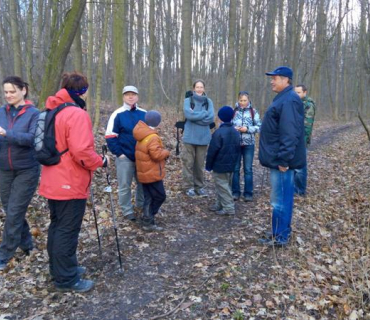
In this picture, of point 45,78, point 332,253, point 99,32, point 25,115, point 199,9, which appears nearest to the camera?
point 25,115

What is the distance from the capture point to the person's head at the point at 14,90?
419cm

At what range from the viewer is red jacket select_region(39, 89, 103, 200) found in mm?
3570

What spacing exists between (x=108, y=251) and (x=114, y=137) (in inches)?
69.3

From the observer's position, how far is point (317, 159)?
1215 centimetres

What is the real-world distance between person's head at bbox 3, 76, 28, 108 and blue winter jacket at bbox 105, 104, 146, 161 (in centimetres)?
144

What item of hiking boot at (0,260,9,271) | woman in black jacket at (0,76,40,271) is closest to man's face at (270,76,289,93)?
woman in black jacket at (0,76,40,271)

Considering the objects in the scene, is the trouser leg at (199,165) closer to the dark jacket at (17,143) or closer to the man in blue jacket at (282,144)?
the man in blue jacket at (282,144)

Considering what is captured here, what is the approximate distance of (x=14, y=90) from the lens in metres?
4.21

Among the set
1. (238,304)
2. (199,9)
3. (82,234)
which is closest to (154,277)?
(238,304)

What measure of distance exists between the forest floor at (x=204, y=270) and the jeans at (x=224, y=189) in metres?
0.25

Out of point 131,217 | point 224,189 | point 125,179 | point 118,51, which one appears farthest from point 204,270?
point 118,51

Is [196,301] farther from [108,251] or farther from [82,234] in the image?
[82,234]

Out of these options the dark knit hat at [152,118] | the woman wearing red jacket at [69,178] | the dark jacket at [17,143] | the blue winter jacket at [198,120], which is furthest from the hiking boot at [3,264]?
the blue winter jacket at [198,120]

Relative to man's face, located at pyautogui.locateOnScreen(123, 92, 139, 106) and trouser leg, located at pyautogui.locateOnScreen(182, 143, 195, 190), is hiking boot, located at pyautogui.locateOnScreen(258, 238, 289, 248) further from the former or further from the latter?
man's face, located at pyautogui.locateOnScreen(123, 92, 139, 106)
